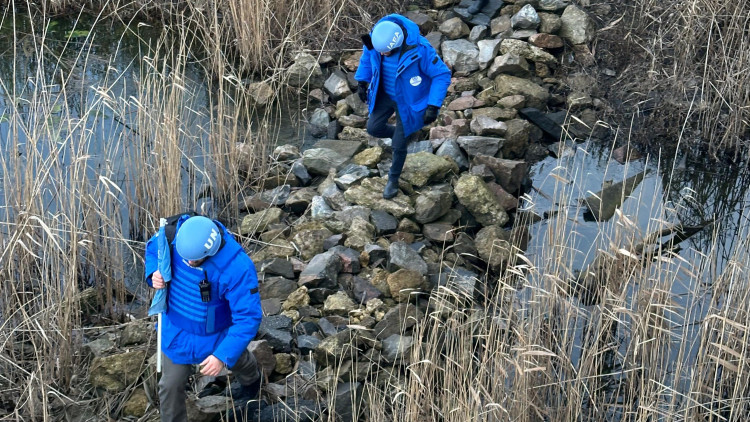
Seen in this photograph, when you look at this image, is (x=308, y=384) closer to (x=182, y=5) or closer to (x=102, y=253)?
(x=102, y=253)

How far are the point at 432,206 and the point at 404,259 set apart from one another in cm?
60

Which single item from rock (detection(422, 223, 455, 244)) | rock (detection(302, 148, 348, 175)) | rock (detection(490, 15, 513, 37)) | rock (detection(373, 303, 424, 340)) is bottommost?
rock (detection(373, 303, 424, 340))

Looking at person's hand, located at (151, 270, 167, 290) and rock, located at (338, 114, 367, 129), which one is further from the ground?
person's hand, located at (151, 270, 167, 290)

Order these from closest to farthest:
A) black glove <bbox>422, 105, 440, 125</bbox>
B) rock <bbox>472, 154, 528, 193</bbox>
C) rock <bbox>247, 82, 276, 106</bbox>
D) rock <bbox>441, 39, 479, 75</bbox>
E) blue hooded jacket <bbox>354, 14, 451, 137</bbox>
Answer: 1. blue hooded jacket <bbox>354, 14, 451, 137</bbox>
2. black glove <bbox>422, 105, 440, 125</bbox>
3. rock <bbox>472, 154, 528, 193</bbox>
4. rock <bbox>247, 82, 276, 106</bbox>
5. rock <bbox>441, 39, 479, 75</bbox>

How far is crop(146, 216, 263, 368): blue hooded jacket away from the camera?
3.55 metres

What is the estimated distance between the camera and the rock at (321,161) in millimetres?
6184

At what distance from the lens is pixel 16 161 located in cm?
464

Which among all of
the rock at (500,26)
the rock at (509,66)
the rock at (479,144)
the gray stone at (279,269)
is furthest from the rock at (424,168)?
the rock at (500,26)

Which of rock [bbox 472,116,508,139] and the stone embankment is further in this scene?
rock [bbox 472,116,508,139]

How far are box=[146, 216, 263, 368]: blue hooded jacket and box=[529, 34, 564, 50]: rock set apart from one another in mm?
4680

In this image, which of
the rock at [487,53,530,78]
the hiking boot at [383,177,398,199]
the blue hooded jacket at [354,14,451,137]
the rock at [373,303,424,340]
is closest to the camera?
the rock at [373,303,424,340]

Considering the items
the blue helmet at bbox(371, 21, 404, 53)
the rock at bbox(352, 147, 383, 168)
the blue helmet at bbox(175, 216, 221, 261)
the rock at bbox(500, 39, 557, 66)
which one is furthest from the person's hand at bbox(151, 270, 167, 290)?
the rock at bbox(500, 39, 557, 66)

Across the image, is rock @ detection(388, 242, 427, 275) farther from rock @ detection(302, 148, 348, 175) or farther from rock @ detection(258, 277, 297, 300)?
rock @ detection(302, 148, 348, 175)

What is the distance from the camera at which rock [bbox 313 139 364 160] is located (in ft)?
20.7
